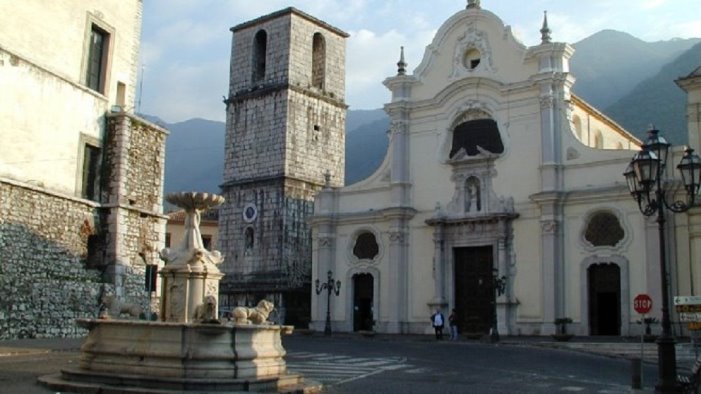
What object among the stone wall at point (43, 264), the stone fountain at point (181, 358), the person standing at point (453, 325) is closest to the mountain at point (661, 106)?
the person standing at point (453, 325)

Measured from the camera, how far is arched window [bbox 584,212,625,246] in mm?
30219

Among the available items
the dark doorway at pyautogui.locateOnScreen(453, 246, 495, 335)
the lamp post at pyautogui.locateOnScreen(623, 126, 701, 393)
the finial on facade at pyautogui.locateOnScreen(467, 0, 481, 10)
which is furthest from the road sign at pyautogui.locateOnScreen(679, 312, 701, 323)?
the finial on facade at pyautogui.locateOnScreen(467, 0, 481, 10)

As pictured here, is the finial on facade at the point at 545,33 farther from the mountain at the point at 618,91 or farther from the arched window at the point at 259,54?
the mountain at the point at 618,91

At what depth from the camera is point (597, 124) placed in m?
38.6

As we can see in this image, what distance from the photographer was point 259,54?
48656mm

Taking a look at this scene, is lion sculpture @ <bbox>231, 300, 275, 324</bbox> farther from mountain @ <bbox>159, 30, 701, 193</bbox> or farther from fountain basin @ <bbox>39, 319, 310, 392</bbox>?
mountain @ <bbox>159, 30, 701, 193</bbox>

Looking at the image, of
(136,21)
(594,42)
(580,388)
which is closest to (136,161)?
(136,21)

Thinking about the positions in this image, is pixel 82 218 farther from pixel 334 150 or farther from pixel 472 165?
pixel 334 150

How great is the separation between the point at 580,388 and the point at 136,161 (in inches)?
716

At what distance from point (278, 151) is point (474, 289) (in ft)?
52.3

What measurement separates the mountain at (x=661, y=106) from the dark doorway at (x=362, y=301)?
41.9 metres

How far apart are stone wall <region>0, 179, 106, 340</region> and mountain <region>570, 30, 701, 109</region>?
99.2m

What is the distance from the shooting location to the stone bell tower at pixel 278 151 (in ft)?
143

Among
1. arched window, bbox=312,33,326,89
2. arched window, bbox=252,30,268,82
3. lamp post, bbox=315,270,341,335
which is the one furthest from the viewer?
arched window, bbox=312,33,326,89
